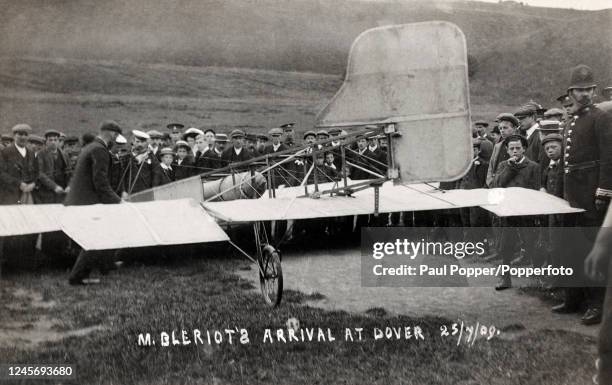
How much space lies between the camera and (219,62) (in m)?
9.70

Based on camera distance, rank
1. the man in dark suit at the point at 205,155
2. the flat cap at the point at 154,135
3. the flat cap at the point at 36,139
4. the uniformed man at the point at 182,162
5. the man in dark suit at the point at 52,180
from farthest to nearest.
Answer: the man in dark suit at the point at 205,155
the flat cap at the point at 154,135
the uniformed man at the point at 182,162
the man in dark suit at the point at 52,180
the flat cap at the point at 36,139

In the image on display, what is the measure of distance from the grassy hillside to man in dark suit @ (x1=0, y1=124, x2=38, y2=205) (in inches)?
61.6

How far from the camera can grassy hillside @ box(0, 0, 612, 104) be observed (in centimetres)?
629

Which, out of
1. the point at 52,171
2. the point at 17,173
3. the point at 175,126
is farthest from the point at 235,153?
the point at 17,173

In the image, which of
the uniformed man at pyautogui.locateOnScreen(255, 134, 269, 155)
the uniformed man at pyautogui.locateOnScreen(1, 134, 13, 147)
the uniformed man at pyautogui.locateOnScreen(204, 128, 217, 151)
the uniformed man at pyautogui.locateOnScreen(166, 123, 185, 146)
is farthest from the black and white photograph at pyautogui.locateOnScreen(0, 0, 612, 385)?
the uniformed man at pyautogui.locateOnScreen(255, 134, 269, 155)

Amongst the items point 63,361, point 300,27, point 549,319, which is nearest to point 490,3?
point 300,27

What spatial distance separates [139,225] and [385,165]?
2.99 m

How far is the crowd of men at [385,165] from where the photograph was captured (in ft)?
15.9

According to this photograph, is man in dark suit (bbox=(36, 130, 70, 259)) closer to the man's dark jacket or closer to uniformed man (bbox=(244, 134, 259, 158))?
the man's dark jacket

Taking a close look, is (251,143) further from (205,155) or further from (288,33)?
(288,33)

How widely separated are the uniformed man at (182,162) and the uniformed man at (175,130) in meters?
1.82

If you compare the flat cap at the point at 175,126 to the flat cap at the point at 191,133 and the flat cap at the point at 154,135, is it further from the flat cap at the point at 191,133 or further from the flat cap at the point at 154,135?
the flat cap at the point at 154,135

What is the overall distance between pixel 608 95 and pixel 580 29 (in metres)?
1.15

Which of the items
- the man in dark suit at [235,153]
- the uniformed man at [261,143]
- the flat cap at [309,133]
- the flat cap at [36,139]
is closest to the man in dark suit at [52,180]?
the flat cap at [36,139]
